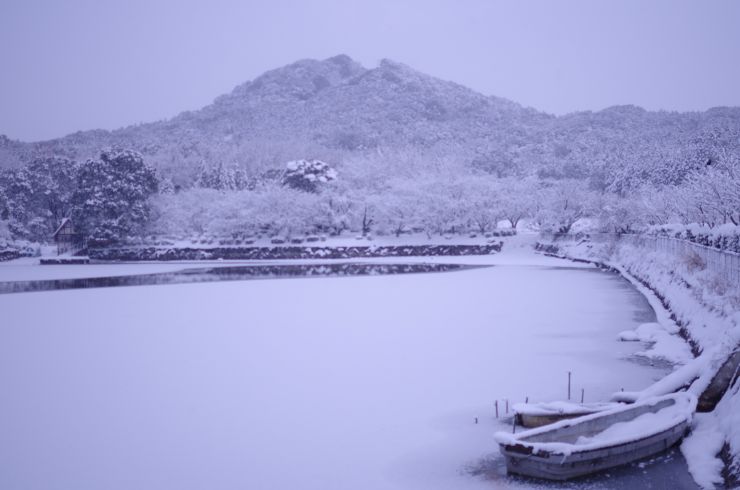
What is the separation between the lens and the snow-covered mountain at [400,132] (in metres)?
78.2

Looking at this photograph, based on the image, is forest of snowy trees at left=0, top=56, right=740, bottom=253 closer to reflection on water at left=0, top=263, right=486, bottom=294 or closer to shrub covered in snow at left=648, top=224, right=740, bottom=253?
shrub covered in snow at left=648, top=224, right=740, bottom=253

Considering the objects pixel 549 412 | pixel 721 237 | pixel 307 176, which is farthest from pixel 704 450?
pixel 307 176

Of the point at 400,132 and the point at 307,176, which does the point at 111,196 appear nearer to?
the point at 307,176

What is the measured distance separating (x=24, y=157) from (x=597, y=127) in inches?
3451

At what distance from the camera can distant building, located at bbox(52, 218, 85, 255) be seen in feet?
161

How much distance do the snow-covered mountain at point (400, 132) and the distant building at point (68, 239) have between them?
25282 millimetres

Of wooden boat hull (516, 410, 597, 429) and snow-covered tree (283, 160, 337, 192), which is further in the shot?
snow-covered tree (283, 160, 337, 192)

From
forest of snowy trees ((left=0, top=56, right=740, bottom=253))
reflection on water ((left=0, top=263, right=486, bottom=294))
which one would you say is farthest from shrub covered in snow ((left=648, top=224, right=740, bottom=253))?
reflection on water ((left=0, top=263, right=486, bottom=294))

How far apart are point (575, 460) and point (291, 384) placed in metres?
4.86

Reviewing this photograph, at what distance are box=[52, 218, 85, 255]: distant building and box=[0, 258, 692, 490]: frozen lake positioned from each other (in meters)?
32.9

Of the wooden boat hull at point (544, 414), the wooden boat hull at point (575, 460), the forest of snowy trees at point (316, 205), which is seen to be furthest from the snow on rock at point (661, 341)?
the forest of snowy trees at point (316, 205)

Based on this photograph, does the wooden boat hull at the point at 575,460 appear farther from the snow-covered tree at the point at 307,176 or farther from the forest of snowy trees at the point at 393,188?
the snow-covered tree at the point at 307,176

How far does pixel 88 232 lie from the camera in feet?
159

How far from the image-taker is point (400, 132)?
112m
